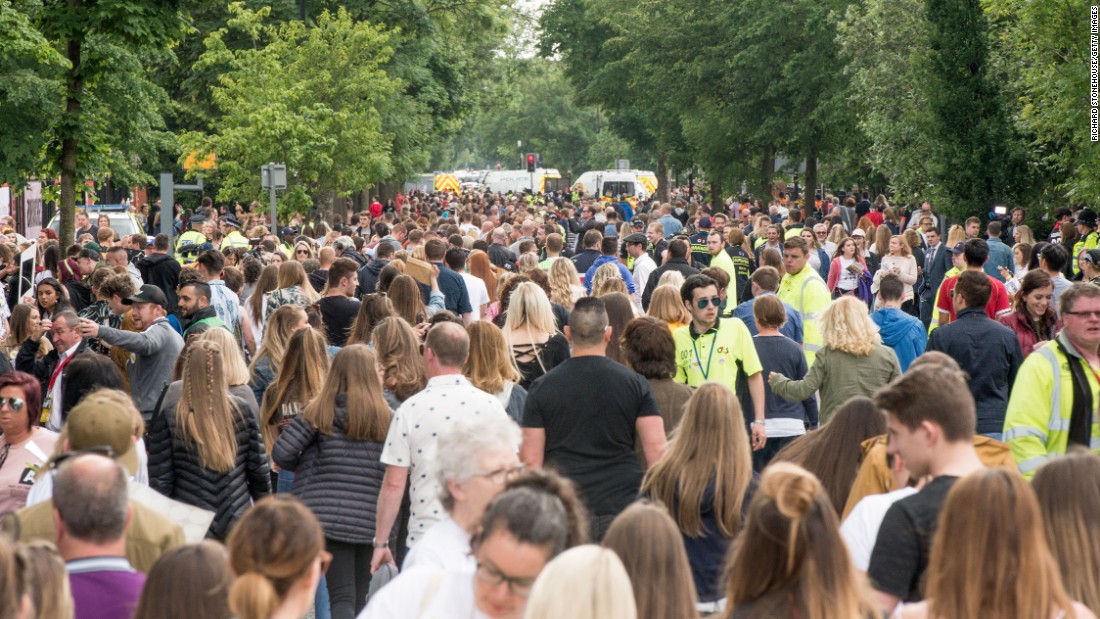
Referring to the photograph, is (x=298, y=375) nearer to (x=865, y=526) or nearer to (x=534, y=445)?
(x=534, y=445)

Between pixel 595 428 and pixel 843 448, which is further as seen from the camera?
pixel 595 428

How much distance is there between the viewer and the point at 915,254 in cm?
1950

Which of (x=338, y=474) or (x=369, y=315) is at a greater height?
(x=369, y=315)

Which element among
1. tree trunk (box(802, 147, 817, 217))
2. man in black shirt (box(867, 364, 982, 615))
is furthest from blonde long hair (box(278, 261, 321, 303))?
tree trunk (box(802, 147, 817, 217))

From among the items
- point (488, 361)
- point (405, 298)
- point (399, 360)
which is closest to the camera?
point (399, 360)

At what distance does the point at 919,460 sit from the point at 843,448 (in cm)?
163

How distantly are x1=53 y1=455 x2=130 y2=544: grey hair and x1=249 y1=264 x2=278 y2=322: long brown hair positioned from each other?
8.40m

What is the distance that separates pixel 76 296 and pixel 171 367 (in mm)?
5471

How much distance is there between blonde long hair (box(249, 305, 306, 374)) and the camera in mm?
9438

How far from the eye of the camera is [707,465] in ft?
20.2

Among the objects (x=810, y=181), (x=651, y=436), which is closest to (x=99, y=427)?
(x=651, y=436)

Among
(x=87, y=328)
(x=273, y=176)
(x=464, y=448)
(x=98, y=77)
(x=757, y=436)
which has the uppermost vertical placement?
(x=98, y=77)

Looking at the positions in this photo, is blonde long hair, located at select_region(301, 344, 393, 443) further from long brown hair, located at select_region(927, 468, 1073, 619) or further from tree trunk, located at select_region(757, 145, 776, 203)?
tree trunk, located at select_region(757, 145, 776, 203)

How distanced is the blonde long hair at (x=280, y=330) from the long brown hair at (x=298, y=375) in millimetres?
990
